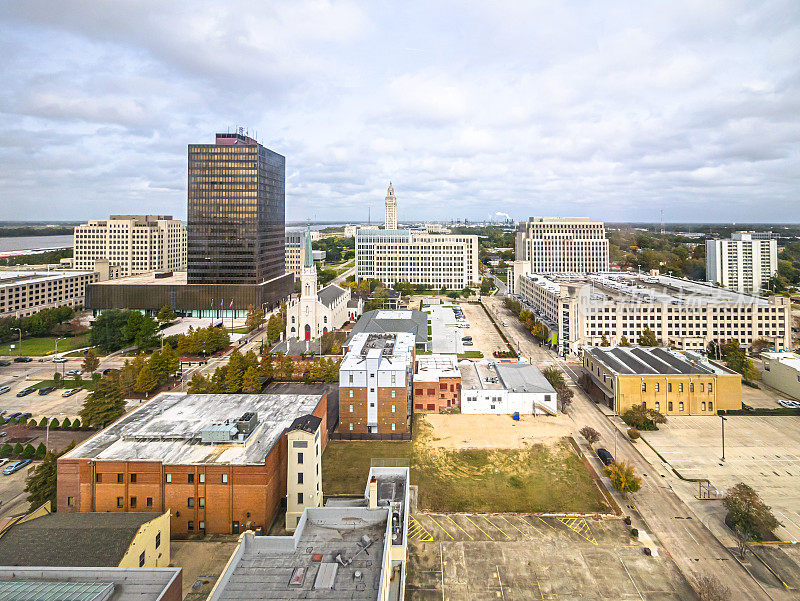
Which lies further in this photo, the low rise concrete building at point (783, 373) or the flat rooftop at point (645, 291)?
the flat rooftop at point (645, 291)

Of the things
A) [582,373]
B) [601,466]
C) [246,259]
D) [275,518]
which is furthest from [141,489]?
[246,259]

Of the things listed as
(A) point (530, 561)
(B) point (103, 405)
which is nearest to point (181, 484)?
(B) point (103, 405)

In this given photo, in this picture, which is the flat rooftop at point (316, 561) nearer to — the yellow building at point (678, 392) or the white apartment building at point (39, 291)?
the yellow building at point (678, 392)

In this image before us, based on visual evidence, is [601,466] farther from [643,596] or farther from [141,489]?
[141,489]

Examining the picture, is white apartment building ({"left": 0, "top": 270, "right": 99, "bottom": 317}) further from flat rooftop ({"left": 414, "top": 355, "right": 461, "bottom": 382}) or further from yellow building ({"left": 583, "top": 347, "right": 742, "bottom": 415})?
yellow building ({"left": 583, "top": 347, "right": 742, "bottom": 415})

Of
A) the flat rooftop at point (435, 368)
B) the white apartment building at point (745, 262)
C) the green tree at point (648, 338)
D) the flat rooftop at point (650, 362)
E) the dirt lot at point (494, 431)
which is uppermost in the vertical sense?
the white apartment building at point (745, 262)

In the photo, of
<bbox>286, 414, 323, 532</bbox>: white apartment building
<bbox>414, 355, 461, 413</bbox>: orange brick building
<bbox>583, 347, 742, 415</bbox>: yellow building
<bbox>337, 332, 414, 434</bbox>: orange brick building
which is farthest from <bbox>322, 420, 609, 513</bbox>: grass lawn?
<bbox>583, 347, 742, 415</bbox>: yellow building

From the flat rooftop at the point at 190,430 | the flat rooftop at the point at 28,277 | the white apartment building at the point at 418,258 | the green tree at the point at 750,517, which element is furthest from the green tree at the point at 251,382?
the white apartment building at the point at 418,258
